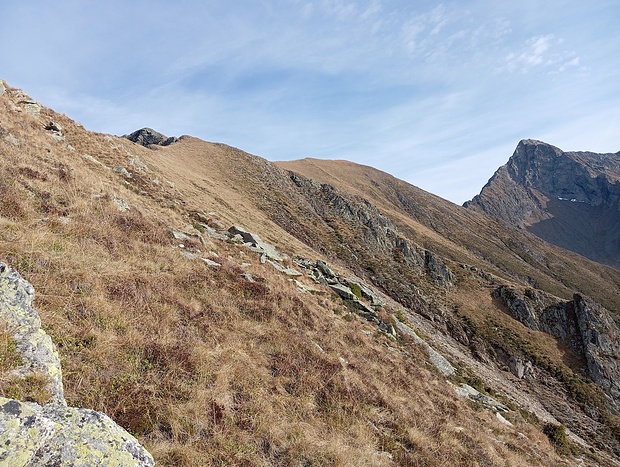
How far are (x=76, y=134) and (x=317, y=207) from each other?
43.0 m

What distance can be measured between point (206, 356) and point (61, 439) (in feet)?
15.1

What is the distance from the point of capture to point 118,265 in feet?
34.6

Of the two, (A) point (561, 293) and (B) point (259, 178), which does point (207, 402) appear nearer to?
(B) point (259, 178)

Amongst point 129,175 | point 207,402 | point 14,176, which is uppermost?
point 129,175

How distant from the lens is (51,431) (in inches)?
153

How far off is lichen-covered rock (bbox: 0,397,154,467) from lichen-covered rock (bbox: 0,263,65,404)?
42.2 inches

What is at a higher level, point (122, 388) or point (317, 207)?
point (317, 207)

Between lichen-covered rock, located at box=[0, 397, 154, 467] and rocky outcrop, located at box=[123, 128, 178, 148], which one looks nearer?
lichen-covered rock, located at box=[0, 397, 154, 467]

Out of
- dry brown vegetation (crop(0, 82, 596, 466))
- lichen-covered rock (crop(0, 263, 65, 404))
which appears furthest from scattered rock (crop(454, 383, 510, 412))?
lichen-covered rock (crop(0, 263, 65, 404))

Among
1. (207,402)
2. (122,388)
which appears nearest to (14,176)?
(122,388)

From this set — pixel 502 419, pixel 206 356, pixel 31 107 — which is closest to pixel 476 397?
pixel 502 419

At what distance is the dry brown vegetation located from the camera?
6.50 metres

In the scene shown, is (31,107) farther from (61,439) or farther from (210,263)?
(61,439)

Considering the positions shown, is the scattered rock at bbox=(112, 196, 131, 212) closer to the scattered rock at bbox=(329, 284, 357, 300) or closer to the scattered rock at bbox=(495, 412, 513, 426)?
the scattered rock at bbox=(329, 284, 357, 300)
